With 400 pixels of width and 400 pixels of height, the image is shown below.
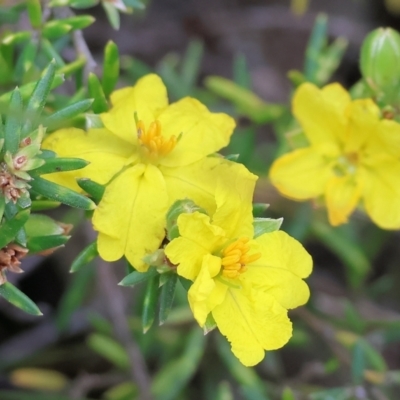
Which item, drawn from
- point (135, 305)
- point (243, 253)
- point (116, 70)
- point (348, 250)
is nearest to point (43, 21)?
point (116, 70)

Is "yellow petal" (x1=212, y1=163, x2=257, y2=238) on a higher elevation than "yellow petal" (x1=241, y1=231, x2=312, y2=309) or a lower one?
higher

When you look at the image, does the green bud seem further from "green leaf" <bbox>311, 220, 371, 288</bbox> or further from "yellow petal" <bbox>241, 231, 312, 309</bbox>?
"green leaf" <bbox>311, 220, 371, 288</bbox>

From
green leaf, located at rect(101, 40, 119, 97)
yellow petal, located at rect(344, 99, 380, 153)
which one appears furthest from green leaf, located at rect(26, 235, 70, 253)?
yellow petal, located at rect(344, 99, 380, 153)

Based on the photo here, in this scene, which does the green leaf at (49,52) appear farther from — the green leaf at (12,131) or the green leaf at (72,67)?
the green leaf at (12,131)

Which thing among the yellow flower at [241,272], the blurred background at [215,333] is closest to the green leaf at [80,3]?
the yellow flower at [241,272]

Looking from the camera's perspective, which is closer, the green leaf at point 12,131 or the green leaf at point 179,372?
the green leaf at point 12,131

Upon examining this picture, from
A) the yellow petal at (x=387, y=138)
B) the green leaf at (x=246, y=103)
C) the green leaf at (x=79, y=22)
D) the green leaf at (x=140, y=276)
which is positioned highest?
the green leaf at (x=79, y=22)
